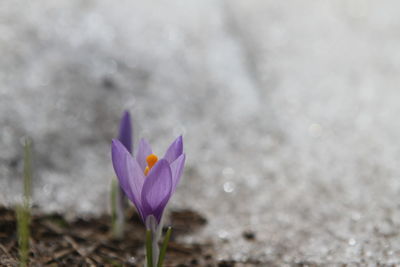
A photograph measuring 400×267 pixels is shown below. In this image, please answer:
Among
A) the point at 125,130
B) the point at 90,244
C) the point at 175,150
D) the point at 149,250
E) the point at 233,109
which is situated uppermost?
the point at 233,109

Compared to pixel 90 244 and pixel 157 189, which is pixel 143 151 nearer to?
pixel 157 189

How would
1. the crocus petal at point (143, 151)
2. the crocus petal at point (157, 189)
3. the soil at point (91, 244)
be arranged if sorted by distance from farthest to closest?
the soil at point (91, 244), the crocus petal at point (143, 151), the crocus petal at point (157, 189)

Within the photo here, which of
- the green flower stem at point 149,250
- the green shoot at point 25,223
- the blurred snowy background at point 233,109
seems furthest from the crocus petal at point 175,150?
the blurred snowy background at point 233,109

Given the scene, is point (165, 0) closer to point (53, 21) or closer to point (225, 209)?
point (53, 21)

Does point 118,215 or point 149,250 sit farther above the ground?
point 118,215

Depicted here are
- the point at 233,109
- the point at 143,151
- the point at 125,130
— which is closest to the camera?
the point at 143,151

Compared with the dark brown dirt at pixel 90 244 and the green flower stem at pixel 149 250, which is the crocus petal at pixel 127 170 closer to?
the green flower stem at pixel 149 250

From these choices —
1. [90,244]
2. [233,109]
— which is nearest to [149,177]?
[90,244]
